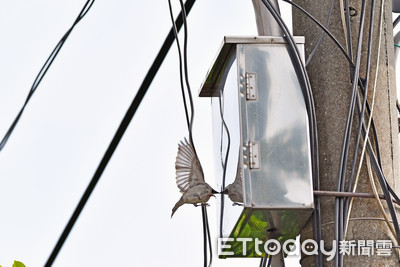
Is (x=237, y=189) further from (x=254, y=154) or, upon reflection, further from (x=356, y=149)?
(x=356, y=149)

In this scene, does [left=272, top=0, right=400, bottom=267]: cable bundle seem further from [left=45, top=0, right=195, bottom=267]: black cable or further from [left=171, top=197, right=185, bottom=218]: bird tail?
[left=45, top=0, right=195, bottom=267]: black cable

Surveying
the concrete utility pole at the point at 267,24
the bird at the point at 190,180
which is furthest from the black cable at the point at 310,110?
the bird at the point at 190,180

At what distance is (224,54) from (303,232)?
2.27 feet

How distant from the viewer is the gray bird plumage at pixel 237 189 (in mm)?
2322

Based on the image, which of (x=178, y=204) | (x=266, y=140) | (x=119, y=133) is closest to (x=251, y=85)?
(x=266, y=140)

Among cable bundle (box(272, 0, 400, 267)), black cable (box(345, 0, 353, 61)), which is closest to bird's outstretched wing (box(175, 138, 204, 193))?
cable bundle (box(272, 0, 400, 267))

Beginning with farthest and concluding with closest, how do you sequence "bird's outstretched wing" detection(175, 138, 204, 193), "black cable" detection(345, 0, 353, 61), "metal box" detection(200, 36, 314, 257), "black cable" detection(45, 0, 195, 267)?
"black cable" detection(45, 0, 195, 267) < "bird's outstretched wing" detection(175, 138, 204, 193) < "black cable" detection(345, 0, 353, 61) < "metal box" detection(200, 36, 314, 257)

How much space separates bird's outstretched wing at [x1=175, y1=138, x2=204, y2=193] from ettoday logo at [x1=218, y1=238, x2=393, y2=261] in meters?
0.25

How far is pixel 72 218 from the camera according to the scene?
3.30m

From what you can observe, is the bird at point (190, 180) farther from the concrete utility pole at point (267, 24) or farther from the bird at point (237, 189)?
the concrete utility pole at point (267, 24)

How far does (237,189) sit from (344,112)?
0.46 metres

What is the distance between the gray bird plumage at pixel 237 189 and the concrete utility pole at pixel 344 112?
0.95 feet

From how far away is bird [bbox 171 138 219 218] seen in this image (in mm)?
2598

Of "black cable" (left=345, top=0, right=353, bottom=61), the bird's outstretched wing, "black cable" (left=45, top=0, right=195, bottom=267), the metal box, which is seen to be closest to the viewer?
the metal box
